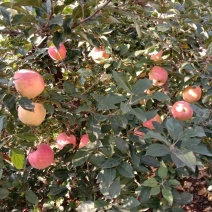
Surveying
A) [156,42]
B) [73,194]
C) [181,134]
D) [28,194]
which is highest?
[181,134]

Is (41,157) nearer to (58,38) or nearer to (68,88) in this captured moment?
(68,88)

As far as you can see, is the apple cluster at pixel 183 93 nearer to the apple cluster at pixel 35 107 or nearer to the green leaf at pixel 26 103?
the apple cluster at pixel 35 107

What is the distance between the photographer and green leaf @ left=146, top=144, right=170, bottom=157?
946 mm

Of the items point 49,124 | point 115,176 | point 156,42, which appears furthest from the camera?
point 49,124

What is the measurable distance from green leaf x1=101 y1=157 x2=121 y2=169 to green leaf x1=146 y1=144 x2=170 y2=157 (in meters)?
0.18

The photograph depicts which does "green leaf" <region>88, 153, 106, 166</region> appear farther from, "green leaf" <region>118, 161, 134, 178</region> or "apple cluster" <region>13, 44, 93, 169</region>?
"apple cluster" <region>13, 44, 93, 169</region>

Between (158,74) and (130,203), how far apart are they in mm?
699

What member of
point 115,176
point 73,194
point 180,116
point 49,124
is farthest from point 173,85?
point 115,176

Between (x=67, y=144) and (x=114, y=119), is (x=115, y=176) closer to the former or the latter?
(x=114, y=119)

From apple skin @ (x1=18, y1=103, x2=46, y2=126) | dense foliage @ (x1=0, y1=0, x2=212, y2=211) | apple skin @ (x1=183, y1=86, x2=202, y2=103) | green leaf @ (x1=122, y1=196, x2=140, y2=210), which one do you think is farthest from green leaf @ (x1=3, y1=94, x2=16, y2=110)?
apple skin @ (x1=183, y1=86, x2=202, y2=103)

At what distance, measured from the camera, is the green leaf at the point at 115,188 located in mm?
1059

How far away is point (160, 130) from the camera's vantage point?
112 centimetres

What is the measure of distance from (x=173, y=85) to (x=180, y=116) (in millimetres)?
633

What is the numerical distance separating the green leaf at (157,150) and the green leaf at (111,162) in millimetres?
178
